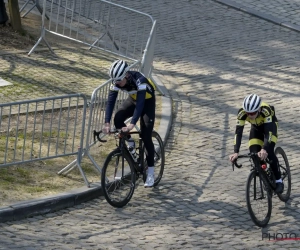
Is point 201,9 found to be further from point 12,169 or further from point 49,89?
point 12,169

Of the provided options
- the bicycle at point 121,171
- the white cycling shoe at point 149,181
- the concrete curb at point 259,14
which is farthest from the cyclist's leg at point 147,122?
the concrete curb at point 259,14

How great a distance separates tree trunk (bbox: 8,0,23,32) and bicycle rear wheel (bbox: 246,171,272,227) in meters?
7.96

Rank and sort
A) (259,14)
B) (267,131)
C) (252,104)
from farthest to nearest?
(259,14) → (267,131) → (252,104)

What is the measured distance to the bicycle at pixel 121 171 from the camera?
993 cm

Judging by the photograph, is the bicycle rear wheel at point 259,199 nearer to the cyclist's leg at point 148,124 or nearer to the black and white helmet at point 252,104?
the black and white helmet at point 252,104

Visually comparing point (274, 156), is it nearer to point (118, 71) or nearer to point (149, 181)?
point (149, 181)

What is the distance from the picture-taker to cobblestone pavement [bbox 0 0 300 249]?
30.3 feet

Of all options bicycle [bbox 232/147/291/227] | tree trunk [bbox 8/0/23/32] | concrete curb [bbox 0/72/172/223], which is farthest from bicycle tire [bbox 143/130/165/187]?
tree trunk [bbox 8/0/23/32]

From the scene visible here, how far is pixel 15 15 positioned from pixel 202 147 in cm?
581

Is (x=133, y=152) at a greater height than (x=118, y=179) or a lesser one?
greater

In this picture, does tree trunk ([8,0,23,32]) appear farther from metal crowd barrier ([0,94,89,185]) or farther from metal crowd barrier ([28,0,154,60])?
metal crowd barrier ([0,94,89,185])

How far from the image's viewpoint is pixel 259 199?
9695 mm

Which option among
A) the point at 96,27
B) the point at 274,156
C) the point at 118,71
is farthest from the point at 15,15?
the point at 274,156

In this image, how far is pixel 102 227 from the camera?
372 inches
